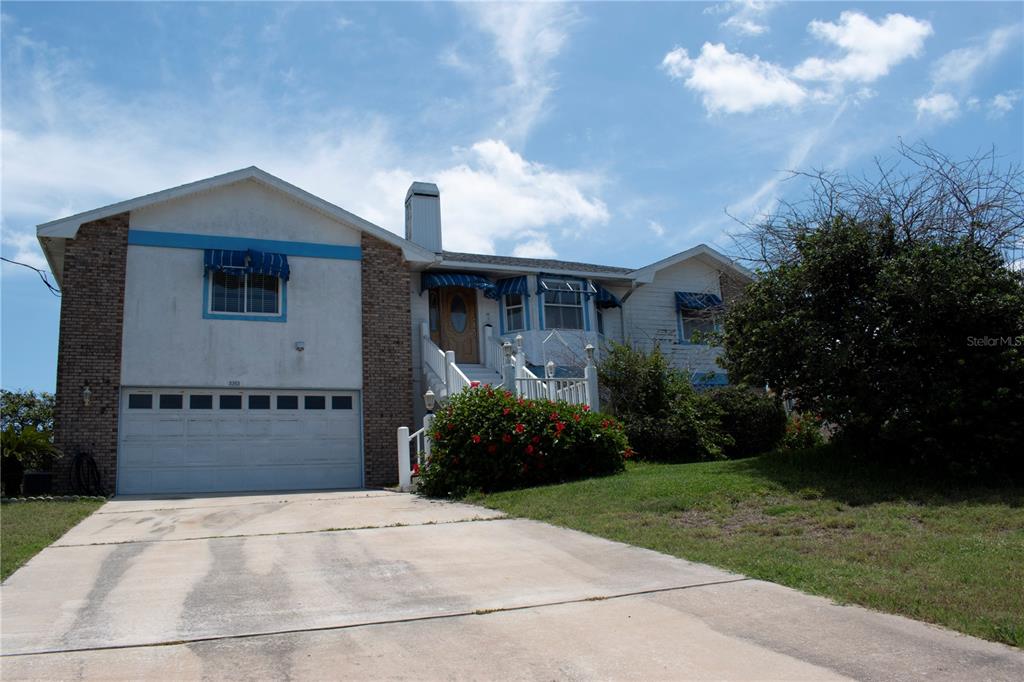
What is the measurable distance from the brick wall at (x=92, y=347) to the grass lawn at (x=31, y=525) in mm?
2203

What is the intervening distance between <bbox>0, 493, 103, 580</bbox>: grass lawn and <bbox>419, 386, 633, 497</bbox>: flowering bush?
500cm

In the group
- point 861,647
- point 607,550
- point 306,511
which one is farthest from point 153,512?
point 861,647

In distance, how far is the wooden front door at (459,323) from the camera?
20109 mm

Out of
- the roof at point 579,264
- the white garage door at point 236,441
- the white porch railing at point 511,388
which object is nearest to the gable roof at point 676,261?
the roof at point 579,264

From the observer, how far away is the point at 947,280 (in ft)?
30.7

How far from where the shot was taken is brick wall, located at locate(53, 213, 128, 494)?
49.8 ft

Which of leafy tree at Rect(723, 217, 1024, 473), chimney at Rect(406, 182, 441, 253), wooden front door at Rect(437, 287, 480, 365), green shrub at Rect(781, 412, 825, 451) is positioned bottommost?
green shrub at Rect(781, 412, 825, 451)

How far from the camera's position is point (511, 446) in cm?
1218

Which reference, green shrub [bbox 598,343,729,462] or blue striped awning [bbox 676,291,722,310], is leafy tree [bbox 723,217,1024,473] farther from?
blue striped awning [bbox 676,291,722,310]

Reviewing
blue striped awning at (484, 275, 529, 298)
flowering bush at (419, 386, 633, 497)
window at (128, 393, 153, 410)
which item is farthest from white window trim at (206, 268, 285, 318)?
flowering bush at (419, 386, 633, 497)

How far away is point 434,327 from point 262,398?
15.8ft

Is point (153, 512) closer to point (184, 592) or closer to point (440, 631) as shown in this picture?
point (184, 592)

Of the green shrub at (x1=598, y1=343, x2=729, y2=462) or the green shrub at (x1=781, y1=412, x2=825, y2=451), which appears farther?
the green shrub at (x1=781, y1=412, x2=825, y2=451)

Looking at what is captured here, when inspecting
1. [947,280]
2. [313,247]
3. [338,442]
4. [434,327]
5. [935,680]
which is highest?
[313,247]
